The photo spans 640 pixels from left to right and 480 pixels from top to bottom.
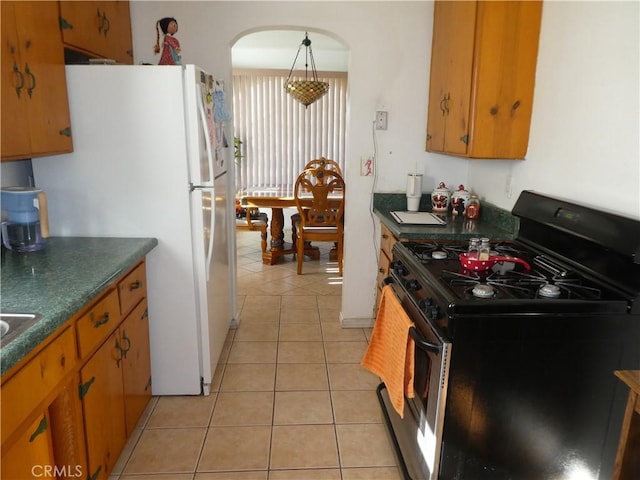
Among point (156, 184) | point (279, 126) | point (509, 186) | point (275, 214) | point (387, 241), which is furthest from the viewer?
point (279, 126)

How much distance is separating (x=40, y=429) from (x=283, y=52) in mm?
5623

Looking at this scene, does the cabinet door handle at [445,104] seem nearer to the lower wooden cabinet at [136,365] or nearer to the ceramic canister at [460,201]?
the ceramic canister at [460,201]

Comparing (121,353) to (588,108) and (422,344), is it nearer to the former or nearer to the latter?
(422,344)

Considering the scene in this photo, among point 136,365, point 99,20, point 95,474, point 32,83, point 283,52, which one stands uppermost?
point 283,52

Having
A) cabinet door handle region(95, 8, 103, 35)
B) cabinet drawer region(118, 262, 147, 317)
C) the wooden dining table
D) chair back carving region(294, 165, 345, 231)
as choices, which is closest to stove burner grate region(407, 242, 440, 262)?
cabinet drawer region(118, 262, 147, 317)

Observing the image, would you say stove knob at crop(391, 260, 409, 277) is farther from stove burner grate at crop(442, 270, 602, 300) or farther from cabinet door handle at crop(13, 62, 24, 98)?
cabinet door handle at crop(13, 62, 24, 98)

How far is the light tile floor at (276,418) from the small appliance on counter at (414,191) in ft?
3.11

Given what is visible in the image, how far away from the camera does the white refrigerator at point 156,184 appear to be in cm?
203

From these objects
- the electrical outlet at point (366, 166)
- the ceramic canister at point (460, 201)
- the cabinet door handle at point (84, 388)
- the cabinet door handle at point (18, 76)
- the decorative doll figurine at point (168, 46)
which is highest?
the decorative doll figurine at point (168, 46)

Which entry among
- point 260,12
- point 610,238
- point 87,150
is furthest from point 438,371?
point 260,12

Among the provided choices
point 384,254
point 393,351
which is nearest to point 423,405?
point 393,351

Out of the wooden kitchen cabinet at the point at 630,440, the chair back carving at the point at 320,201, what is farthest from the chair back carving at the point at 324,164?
the wooden kitchen cabinet at the point at 630,440

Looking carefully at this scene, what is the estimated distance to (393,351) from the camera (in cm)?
173

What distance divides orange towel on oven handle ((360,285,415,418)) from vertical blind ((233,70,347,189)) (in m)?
4.83
